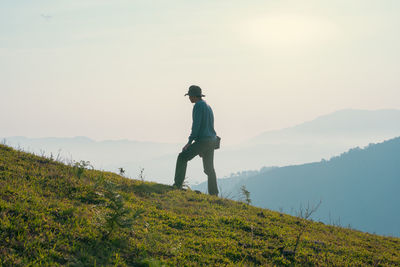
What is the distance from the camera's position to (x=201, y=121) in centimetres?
1184

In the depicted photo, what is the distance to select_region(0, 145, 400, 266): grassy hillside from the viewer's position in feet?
18.7

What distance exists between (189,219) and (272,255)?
226 centimetres

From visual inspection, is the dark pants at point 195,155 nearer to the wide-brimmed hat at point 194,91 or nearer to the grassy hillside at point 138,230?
the grassy hillside at point 138,230

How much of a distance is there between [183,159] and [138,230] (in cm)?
469

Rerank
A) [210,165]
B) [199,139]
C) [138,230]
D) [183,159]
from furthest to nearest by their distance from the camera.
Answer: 1. [210,165]
2. [199,139]
3. [183,159]
4. [138,230]

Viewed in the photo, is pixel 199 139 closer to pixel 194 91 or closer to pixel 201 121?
pixel 201 121

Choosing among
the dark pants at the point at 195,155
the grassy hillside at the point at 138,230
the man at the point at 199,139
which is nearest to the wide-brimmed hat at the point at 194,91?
the man at the point at 199,139

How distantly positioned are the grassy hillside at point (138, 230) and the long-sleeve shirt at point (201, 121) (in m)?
1.97

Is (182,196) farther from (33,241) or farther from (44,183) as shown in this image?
(33,241)

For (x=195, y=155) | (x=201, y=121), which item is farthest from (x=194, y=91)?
(x=195, y=155)

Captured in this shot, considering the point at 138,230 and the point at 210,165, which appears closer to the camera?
the point at 138,230

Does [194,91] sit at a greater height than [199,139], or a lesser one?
greater

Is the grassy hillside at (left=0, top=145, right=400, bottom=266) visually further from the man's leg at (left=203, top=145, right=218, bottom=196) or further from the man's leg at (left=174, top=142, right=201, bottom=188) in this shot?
the man's leg at (left=203, top=145, right=218, bottom=196)

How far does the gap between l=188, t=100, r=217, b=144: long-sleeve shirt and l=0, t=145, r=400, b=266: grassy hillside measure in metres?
1.97
